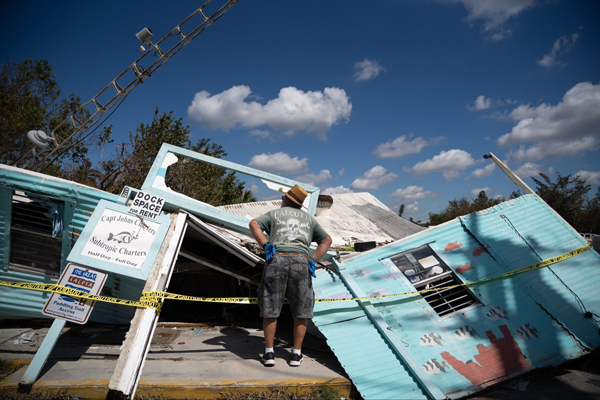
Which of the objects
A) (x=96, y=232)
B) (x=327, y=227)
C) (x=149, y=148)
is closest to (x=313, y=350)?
(x=96, y=232)

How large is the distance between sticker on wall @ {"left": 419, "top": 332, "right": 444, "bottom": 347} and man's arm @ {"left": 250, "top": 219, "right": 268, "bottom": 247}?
2219 mm

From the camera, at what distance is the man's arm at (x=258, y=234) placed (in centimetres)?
372

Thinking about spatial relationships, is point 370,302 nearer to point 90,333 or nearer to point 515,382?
point 515,382

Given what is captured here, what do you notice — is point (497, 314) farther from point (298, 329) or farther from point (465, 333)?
point (298, 329)

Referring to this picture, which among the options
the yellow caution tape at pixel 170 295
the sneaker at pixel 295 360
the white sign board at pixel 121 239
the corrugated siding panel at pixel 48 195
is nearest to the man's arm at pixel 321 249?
the yellow caution tape at pixel 170 295

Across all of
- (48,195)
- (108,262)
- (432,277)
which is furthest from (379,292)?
(48,195)

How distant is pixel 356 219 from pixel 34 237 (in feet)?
A: 37.7

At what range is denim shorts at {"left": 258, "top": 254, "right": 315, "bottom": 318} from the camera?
3.69 metres

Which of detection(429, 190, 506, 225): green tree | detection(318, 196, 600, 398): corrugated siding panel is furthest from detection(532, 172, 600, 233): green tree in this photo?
detection(318, 196, 600, 398): corrugated siding panel

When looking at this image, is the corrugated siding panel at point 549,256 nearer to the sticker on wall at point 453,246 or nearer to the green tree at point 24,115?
A: the sticker on wall at point 453,246

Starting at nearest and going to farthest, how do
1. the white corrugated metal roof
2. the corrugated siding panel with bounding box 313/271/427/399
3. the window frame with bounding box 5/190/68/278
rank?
the corrugated siding panel with bounding box 313/271/427/399
the window frame with bounding box 5/190/68/278
the white corrugated metal roof

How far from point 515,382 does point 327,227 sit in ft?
27.7

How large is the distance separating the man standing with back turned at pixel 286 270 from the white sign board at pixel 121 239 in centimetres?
135

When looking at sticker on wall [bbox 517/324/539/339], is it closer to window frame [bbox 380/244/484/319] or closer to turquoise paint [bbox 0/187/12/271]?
window frame [bbox 380/244/484/319]
